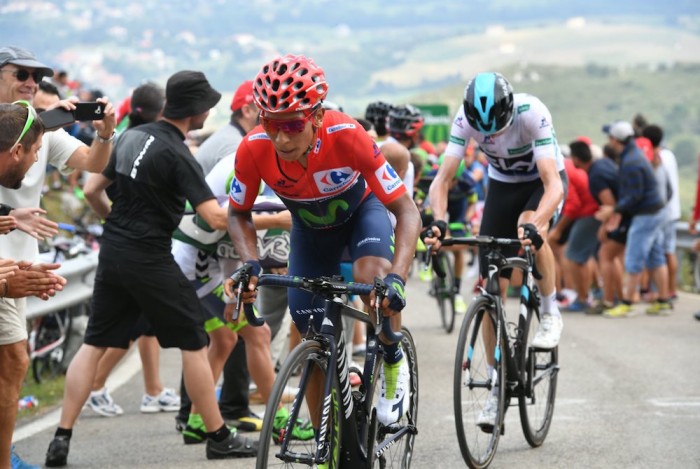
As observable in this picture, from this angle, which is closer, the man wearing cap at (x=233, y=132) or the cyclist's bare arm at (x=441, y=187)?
the cyclist's bare arm at (x=441, y=187)

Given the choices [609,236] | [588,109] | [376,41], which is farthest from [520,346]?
[376,41]

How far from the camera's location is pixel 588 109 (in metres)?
83.1

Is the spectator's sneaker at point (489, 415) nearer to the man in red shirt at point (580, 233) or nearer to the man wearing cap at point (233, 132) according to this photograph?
the man wearing cap at point (233, 132)

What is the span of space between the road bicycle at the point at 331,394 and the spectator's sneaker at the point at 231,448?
64.9 inches

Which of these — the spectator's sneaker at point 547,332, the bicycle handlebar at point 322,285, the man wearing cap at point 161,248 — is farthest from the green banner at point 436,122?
the bicycle handlebar at point 322,285

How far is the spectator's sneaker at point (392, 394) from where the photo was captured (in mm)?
5617

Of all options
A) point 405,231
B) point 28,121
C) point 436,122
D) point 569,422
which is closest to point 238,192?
point 405,231

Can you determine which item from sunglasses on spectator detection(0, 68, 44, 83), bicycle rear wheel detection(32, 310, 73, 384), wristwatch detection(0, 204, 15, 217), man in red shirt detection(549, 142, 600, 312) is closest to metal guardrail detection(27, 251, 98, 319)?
bicycle rear wheel detection(32, 310, 73, 384)

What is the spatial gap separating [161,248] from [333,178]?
1.92 m

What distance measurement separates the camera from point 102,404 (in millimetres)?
8914

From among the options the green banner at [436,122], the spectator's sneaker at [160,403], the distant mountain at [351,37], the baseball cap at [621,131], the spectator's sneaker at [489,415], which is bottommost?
the spectator's sneaker at [160,403]

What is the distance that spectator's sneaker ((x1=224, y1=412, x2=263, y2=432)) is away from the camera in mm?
8109

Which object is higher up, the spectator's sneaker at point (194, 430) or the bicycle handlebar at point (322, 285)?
the bicycle handlebar at point (322, 285)

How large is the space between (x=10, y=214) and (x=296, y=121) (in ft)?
5.69
